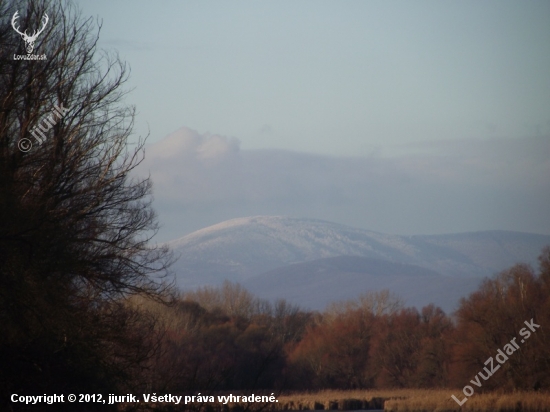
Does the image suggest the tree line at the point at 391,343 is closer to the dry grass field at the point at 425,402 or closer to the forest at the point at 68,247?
the dry grass field at the point at 425,402

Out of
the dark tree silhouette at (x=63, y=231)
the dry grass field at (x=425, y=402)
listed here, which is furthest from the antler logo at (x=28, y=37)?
the dry grass field at (x=425, y=402)

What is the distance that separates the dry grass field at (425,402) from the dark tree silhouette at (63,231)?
564 inches

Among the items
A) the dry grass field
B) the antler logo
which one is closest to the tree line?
the dry grass field

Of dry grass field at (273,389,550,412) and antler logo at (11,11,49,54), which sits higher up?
antler logo at (11,11,49,54)

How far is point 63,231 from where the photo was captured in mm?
10391

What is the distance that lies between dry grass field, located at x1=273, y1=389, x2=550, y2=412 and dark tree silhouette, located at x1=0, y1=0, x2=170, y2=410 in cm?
1432

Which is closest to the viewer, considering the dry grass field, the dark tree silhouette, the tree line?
the dark tree silhouette

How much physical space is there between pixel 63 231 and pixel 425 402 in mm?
29337

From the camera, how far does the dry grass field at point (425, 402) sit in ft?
104

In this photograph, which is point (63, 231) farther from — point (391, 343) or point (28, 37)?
point (391, 343)

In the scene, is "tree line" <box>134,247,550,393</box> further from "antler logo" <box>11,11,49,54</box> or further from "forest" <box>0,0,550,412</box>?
"antler logo" <box>11,11,49,54</box>

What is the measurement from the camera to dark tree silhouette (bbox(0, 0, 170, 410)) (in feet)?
31.3

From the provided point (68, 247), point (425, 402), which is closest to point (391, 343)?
point (425, 402)

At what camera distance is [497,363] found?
37.9 m
